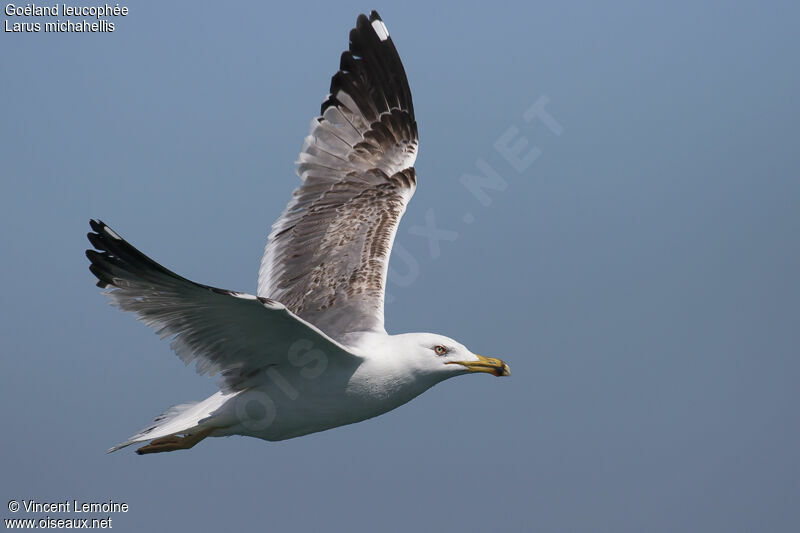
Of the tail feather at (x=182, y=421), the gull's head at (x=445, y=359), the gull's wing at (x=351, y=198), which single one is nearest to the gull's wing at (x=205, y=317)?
the tail feather at (x=182, y=421)

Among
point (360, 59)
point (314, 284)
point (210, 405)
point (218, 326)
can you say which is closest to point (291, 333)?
point (218, 326)

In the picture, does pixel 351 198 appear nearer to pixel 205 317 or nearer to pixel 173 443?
pixel 205 317

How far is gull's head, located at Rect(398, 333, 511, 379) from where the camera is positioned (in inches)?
332

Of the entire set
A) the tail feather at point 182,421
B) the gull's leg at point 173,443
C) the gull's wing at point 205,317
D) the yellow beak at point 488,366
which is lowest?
the gull's leg at point 173,443

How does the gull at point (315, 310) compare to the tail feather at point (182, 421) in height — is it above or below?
above

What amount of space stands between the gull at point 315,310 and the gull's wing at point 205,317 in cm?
1

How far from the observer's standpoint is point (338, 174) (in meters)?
11.1

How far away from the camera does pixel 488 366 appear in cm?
844

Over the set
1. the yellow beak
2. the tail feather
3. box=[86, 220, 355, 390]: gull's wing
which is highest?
box=[86, 220, 355, 390]: gull's wing

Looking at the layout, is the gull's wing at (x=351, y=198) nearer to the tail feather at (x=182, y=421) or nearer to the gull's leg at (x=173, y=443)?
the tail feather at (x=182, y=421)

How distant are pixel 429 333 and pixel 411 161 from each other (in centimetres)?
341

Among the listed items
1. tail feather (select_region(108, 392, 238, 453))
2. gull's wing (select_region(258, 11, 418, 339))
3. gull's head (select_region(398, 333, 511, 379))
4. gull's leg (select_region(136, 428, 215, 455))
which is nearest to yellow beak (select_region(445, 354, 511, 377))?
gull's head (select_region(398, 333, 511, 379))

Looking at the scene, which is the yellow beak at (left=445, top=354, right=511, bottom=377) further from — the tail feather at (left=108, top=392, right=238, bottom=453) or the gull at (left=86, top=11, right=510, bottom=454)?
the tail feather at (left=108, top=392, right=238, bottom=453)

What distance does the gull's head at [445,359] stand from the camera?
8422 mm
